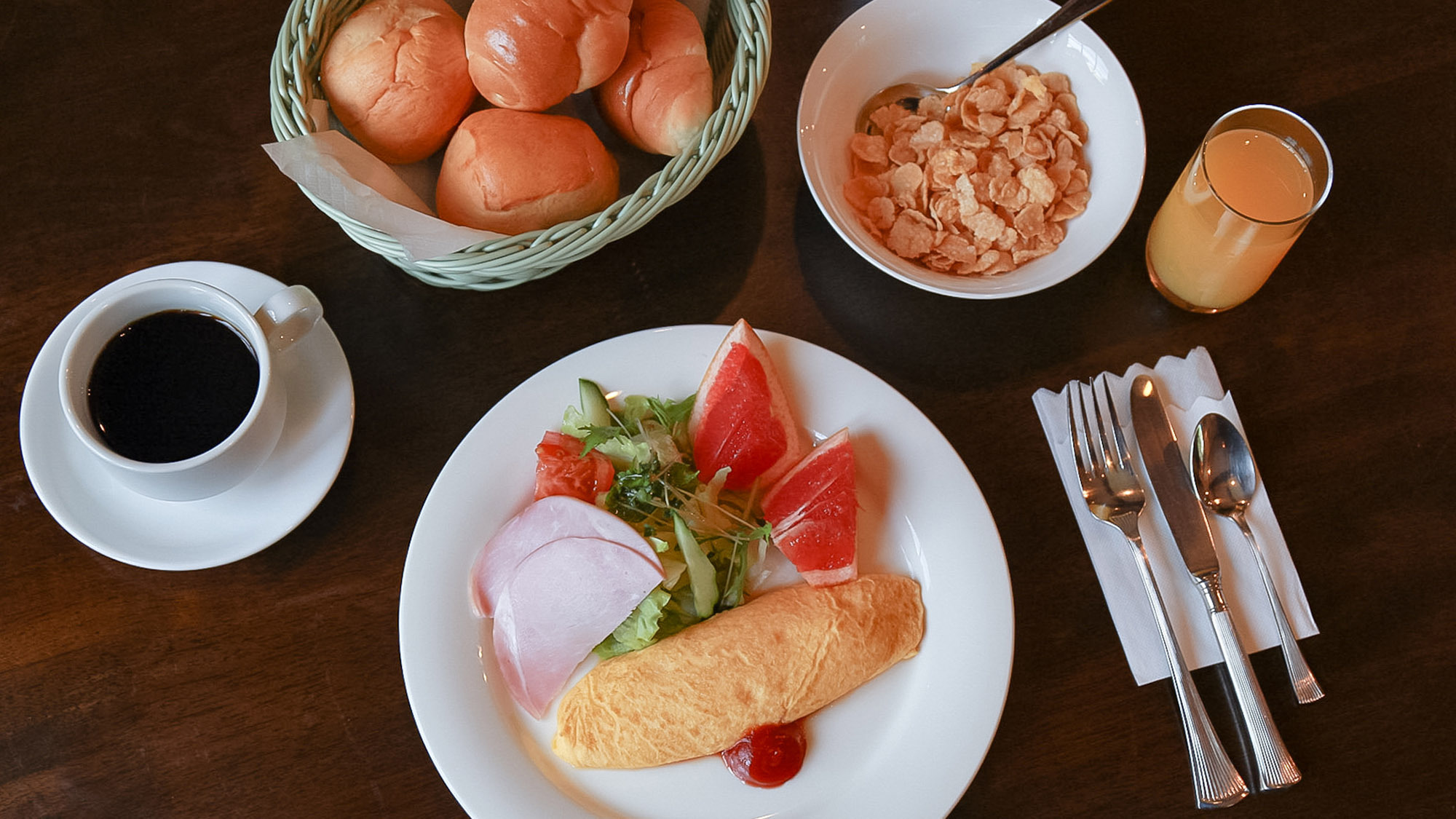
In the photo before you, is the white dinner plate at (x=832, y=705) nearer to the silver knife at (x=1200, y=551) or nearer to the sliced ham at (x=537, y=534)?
the sliced ham at (x=537, y=534)

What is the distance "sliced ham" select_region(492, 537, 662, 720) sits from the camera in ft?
3.31

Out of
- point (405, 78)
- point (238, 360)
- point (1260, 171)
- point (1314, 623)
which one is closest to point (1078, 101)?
point (1260, 171)

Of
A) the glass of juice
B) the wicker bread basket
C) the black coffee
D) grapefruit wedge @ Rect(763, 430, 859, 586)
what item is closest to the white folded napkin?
the glass of juice

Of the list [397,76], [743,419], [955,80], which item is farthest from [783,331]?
[397,76]

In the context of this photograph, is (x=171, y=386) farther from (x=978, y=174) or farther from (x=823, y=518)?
(x=978, y=174)

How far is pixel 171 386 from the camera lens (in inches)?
39.4

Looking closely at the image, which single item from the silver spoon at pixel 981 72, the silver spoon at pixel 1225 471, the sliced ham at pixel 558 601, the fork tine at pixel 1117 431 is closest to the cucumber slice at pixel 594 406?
the sliced ham at pixel 558 601

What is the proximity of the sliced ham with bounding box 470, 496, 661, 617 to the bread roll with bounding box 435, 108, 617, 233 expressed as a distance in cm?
30

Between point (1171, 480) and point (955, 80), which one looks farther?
point (955, 80)

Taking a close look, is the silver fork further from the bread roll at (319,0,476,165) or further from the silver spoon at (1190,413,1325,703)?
the bread roll at (319,0,476,165)

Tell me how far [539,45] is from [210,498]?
0.60 m

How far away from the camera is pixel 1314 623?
3.58 feet

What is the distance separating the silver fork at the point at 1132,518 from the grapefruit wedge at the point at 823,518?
289 millimetres

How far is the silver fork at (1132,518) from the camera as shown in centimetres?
104
